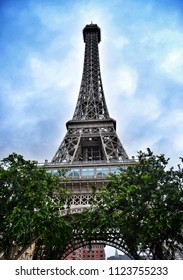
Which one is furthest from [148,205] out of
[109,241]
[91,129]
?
[91,129]

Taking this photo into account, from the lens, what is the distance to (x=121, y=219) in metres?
20.3

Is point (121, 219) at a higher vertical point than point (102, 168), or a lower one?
lower

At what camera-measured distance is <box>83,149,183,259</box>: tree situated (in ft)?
63.8

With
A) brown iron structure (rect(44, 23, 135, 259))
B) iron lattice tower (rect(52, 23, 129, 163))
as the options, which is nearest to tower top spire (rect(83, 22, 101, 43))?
brown iron structure (rect(44, 23, 135, 259))

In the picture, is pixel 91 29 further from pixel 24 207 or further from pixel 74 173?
pixel 24 207

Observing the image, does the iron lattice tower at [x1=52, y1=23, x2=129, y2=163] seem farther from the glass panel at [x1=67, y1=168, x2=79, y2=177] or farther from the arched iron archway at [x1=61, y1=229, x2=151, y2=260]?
the arched iron archway at [x1=61, y1=229, x2=151, y2=260]

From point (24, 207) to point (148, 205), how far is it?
9.32m

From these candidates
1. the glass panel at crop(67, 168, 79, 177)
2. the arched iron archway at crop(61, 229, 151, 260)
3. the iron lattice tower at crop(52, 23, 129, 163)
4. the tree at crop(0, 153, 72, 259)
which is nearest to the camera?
the tree at crop(0, 153, 72, 259)

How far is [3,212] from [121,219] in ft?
29.5

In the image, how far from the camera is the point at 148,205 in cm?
2106

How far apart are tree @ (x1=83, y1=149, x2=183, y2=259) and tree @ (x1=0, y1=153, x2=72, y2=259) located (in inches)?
133
